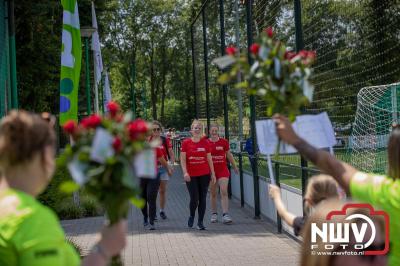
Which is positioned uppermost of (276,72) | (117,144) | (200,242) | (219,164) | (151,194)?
(276,72)

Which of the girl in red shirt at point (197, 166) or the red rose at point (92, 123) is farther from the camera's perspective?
the girl in red shirt at point (197, 166)

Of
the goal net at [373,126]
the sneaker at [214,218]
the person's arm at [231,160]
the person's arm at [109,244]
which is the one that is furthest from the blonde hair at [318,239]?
the sneaker at [214,218]

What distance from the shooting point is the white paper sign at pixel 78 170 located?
2.57m

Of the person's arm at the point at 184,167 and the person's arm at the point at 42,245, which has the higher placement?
the person's arm at the point at 42,245

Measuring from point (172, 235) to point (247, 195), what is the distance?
3.88 metres

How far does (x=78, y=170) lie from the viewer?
2.59m

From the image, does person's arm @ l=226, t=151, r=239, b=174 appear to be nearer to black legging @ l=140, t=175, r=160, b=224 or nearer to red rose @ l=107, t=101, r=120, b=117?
black legging @ l=140, t=175, r=160, b=224

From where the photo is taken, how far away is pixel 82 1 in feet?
80.5

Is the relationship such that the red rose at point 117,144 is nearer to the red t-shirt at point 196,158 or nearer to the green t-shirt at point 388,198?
the green t-shirt at point 388,198

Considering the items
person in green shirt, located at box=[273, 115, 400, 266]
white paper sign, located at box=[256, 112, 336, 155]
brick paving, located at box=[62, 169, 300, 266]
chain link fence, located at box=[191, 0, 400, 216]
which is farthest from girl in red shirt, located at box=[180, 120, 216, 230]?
person in green shirt, located at box=[273, 115, 400, 266]

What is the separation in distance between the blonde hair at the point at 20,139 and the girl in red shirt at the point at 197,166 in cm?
899

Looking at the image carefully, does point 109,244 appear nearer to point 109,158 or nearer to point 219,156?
point 109,158

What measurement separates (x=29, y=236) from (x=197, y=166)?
30.5ft

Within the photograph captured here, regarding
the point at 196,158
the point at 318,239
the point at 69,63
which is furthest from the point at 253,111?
the point at 318,239
